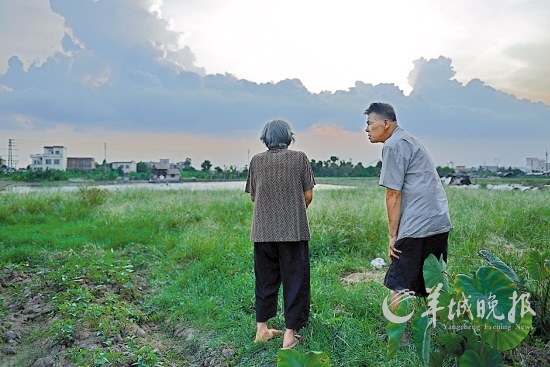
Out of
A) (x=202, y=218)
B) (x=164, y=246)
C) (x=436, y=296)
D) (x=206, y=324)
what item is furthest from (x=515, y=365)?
(x=202, y=218)

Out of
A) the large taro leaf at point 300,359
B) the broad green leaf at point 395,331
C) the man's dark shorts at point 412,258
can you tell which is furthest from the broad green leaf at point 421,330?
the man's dark shorts at point 412,258

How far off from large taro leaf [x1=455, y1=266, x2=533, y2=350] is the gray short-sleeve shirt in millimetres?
894

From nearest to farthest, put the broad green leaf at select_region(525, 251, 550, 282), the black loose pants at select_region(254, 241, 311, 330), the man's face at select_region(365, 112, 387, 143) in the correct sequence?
1. the broad green leaf at select_region(525, 251, 550, 282)
2. the man's face at select_region(365, 112, 387, 143)
3. the black loose pants at select_region(254, 241, 311, 330)

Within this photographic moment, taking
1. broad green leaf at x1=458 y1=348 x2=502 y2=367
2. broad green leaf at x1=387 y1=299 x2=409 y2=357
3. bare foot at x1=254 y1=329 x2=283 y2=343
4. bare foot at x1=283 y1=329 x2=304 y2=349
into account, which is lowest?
bare foot at x1=254 y1=329 x2=283 y2=343

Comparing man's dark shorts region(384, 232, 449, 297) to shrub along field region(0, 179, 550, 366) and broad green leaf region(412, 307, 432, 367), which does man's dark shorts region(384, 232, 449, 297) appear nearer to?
shrub along field region(0, 179, 550, 366)

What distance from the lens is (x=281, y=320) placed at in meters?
3.89

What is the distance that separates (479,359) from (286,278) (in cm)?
160

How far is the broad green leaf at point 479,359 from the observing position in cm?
210

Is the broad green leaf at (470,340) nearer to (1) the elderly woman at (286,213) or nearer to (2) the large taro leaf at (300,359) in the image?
(2) the large taro leaf at (300,359)

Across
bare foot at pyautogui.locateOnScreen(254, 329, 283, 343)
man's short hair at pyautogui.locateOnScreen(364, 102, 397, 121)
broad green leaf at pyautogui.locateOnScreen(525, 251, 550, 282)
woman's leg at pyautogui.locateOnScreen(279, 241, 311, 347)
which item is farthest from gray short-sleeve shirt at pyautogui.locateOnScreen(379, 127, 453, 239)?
bare foot at pyautogui.locateOnScreen(254, 329, 283, 343)

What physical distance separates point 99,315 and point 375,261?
3.19 m

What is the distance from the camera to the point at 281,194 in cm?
336

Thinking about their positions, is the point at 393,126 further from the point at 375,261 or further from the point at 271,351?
the point at 375,261

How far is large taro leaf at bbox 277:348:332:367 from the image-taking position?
74.9 inches
